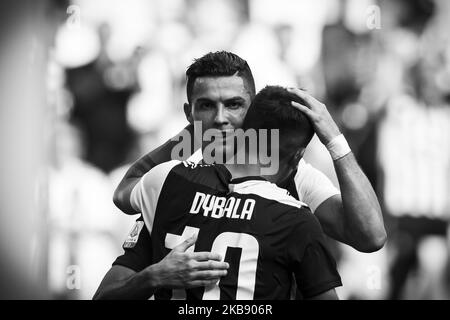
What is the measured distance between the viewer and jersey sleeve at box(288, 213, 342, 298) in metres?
1.76

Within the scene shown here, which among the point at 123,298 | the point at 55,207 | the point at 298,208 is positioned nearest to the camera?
the point at 298,208

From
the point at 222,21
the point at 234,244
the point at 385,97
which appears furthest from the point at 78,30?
the point at 234,244

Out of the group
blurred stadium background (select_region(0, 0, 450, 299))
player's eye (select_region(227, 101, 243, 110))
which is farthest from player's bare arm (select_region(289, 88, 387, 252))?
blurred stadium background (select_region(0, 0, 450, 299))

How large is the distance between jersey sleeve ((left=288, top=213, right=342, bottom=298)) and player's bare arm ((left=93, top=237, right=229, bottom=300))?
192mm

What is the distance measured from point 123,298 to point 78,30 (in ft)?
6.94

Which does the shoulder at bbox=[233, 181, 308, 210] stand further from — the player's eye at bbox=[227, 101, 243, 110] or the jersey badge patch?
the player's eye at bbox=[227, 101, 243, 110]

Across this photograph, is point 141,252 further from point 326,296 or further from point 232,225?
point 326,296

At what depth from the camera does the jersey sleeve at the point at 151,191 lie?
1.98m

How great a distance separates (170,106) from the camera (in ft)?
12.3

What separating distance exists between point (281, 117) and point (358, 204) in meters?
0.34

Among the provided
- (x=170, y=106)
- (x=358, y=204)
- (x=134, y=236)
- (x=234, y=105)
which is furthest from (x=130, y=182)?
(x=170, y=106)

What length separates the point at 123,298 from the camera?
1985 mm

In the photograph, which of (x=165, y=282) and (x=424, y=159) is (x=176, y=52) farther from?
(x=165, y=282)

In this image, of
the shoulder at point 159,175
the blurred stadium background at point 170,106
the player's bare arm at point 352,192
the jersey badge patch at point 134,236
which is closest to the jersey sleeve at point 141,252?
the jersey badge patch at point 134,236
